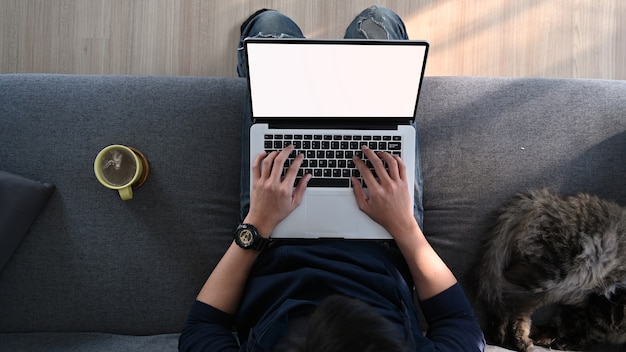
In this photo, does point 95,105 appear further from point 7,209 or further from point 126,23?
point 126,23

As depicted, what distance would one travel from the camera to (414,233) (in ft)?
3.26

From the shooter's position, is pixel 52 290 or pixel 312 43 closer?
pixel 312 43

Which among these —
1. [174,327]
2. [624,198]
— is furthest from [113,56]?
[624,198]

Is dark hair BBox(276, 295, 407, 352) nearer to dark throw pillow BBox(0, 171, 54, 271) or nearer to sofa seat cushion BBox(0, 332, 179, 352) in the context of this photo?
sofa seat cushion BBox(0, 332, 179, 352)

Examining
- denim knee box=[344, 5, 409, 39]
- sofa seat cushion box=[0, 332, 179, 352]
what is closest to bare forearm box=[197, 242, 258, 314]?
sofa seat cushion box=[0, 332, 179, 352]

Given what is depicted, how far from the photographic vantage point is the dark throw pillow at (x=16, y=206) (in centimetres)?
104

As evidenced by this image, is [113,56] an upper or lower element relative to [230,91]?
upper

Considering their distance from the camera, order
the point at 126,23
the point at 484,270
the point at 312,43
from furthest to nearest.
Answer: the point at 126,23
the point at 484,270
the point at 312,43

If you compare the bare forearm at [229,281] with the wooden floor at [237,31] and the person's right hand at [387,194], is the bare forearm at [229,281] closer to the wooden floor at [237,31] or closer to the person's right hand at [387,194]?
the person's right hand at [387,194]

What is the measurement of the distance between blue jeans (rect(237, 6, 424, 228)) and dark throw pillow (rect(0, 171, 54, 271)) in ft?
1.69

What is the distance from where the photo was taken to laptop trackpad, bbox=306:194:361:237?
3.39 feet

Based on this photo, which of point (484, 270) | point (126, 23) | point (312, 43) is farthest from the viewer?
point (126, 23)

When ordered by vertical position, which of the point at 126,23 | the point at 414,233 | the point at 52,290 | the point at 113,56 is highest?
the point at 126,23

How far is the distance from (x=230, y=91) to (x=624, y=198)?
1093 millimetres
